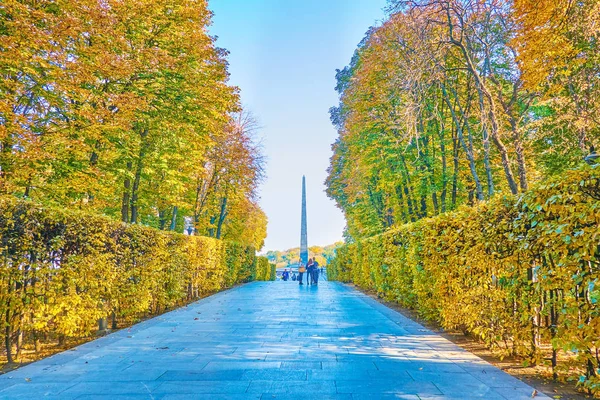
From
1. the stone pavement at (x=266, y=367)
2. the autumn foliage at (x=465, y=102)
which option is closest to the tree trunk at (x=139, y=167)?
the stone pavement at (x=266, y=367)

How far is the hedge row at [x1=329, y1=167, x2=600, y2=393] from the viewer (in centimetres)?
321

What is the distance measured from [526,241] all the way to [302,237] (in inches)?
1311

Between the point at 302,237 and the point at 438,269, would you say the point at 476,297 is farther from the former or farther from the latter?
the point at 302,237

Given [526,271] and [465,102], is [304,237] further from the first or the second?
[526,271]

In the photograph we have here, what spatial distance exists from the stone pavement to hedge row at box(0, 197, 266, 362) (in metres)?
0.55

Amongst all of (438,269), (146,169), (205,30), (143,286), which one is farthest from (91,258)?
(205,30)

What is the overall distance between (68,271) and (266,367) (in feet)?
10.4

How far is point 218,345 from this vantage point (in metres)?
5.73

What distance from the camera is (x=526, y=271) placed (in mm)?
4574

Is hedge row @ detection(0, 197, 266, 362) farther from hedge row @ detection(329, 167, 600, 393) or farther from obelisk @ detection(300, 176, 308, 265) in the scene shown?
obelisk @ detection(300, 176, 308, 265)

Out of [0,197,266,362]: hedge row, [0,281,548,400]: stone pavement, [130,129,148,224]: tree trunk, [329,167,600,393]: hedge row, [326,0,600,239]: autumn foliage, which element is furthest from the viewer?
[130,129,148,224]: tree trunk

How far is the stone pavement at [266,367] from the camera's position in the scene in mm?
3701

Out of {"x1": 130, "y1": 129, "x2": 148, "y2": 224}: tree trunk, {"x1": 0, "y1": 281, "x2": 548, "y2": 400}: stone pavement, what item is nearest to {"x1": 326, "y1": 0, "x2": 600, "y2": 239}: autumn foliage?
{"x1": 0, "y1": 281, "x2": 548, "y2": 400}: stone pavement

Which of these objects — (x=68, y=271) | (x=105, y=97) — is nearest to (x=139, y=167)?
(x=105, y=97)
